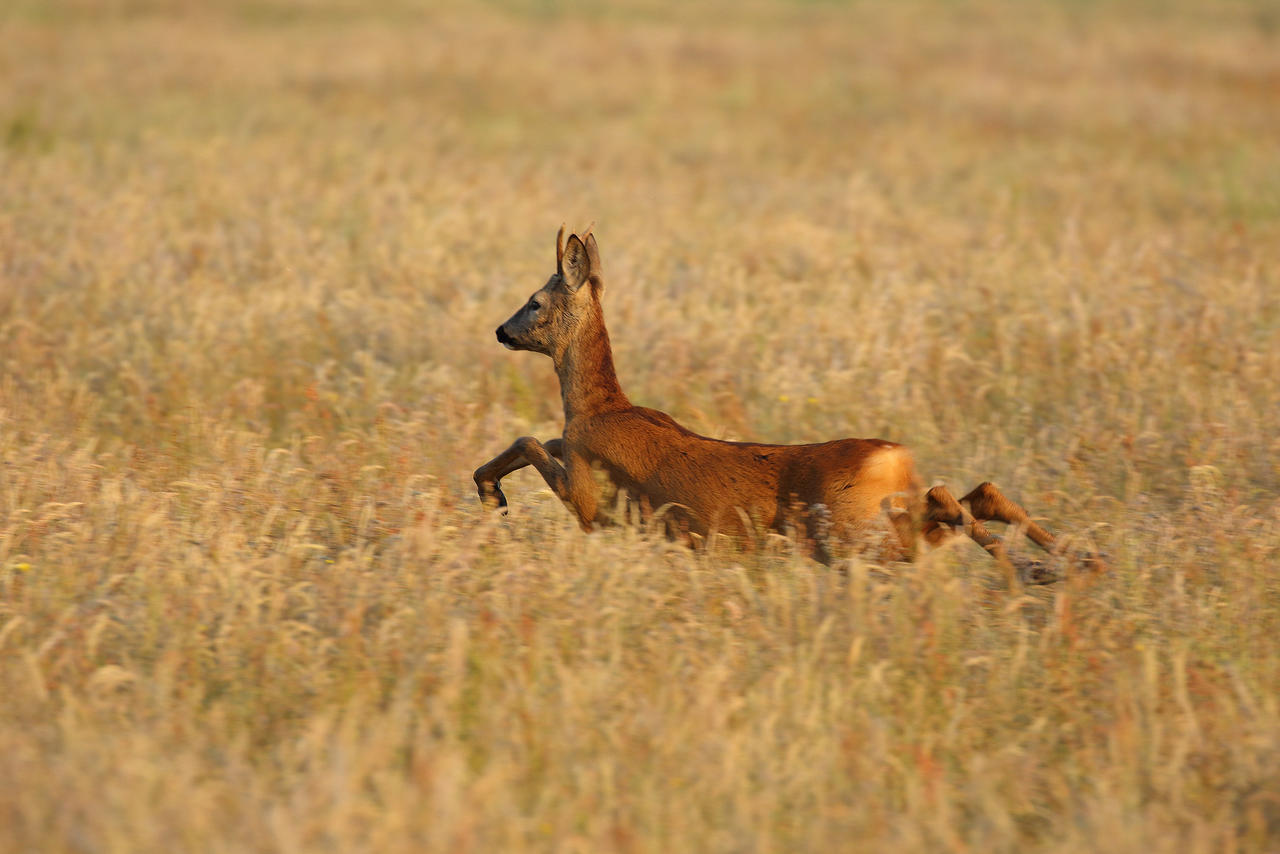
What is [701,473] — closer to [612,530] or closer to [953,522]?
[612,530]

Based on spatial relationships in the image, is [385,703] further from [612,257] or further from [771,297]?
[612,257]

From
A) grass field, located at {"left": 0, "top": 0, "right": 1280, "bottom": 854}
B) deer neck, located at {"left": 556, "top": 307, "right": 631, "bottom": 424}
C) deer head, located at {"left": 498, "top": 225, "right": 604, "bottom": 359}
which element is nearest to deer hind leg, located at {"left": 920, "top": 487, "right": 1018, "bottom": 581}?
grass field, located at {"left": 0, "top": 0, "right": 1280, "bottom": 854}

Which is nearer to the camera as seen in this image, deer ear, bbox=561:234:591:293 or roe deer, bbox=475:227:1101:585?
roe deer, bbox=475:227:1101:585

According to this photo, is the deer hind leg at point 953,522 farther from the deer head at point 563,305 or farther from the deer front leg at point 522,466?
the deer head at point 563,305

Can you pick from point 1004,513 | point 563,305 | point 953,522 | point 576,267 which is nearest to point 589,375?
point 563,305

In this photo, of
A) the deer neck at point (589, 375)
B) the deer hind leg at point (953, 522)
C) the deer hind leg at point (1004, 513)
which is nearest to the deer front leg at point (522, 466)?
the deer neck at point (589, 375)

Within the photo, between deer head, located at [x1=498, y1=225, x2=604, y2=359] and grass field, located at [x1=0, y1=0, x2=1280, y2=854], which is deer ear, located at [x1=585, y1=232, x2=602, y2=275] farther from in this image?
grass field, located at [x1=0, y1=0, x2=1280, y2=854]

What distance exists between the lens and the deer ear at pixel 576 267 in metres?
6.29

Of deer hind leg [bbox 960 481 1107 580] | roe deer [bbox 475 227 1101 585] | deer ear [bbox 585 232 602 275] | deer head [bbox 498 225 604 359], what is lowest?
deer hind leg [bbox 960 481 1107 580]

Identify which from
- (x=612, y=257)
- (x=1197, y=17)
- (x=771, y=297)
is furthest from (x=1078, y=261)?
(x=1197, y=17)

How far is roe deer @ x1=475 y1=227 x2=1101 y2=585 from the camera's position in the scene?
5430mm

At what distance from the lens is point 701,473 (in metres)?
5.66

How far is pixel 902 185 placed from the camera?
14898 millimetres

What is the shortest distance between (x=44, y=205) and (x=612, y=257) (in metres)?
4.58
